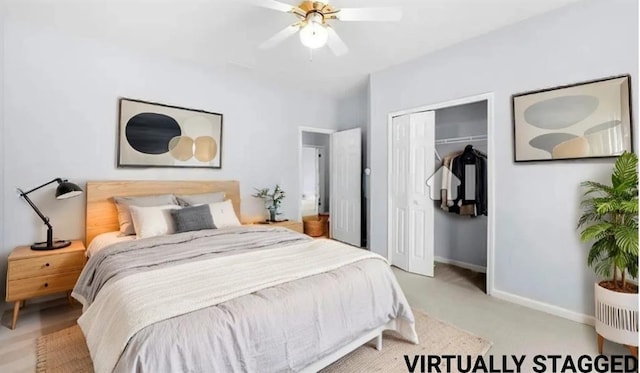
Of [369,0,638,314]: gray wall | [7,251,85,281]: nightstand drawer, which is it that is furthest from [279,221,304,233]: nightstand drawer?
[369,0,638,314]: gray wall

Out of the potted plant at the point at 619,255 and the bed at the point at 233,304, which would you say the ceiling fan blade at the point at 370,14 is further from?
the potted plant at the point at 619,255

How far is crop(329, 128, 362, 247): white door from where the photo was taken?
489 cm

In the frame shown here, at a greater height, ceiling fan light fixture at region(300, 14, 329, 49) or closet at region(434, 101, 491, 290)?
ceiling fan light fixture at region(300, 14, 329, 49)

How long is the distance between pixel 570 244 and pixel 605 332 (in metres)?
0.74

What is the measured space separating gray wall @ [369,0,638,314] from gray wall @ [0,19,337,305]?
2739 mm

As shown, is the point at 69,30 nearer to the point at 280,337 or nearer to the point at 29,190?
the point at 29,190

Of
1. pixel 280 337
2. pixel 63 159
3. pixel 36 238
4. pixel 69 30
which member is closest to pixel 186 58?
pixel 69 30

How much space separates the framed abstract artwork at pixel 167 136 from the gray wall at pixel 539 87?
2.80 metres

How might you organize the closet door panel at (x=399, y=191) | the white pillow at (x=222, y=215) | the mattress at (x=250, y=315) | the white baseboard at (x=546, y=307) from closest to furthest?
the mattress at (x=250, y=315) → the white baseboard at (x=546, y=307) → the white pillow at (x=222, y=215) → the closet door panel at (x=399, y=191)

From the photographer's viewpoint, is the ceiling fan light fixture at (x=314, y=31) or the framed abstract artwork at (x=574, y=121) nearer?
the ceiling fan light fixture at (x=314, y=31)

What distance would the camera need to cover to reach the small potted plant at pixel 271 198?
13.8 feet

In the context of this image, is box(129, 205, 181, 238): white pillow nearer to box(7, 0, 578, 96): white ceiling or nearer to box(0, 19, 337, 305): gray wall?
box(0, 19, 337, 305): gray wall

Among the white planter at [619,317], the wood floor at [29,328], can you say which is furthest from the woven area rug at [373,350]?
the white planter at [619,317]

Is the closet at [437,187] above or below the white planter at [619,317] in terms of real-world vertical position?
above
